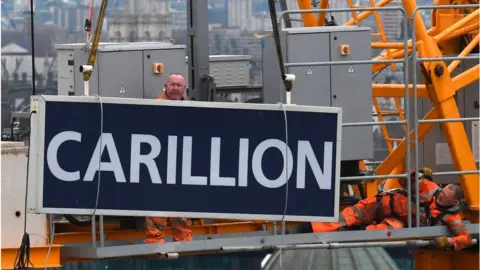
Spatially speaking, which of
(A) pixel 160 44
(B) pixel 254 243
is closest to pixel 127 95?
(A) pixel 160 44

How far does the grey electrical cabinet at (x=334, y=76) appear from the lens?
11539 millimetres

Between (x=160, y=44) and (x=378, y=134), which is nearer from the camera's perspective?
(x=160, y=44)

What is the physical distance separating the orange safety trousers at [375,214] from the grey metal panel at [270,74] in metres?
1.16

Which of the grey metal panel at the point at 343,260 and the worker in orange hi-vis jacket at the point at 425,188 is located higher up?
the worker in orange hi-vis jacket at the point at 425,188

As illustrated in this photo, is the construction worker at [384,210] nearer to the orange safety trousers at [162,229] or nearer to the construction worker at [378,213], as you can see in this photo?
the construction worker at [378,213]

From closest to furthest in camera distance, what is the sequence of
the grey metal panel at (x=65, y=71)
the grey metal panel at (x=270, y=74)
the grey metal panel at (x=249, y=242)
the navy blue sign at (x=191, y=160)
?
the navy blue sign at (x=191, y=160)
the grey metal panel at (x=249, y=242)
the grey metal panel at (x=270, y=74)
the grey metal panel at (x=65, y=71)

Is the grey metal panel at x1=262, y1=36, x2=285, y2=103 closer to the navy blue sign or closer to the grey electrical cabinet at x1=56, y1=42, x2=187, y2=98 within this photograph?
the grey electrical cabinet at x1=56, y1=42, x2=187, y2=98

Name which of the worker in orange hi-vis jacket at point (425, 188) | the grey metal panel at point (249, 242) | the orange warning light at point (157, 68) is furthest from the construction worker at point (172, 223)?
the worker in orange hi-vis jacket at point (425, 188)

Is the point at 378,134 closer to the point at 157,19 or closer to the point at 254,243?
the point at 157,19

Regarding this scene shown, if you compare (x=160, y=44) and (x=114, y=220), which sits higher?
(x=160, y=44)

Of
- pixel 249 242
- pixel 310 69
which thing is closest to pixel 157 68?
pixel 310 69

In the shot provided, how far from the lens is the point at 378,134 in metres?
46.2

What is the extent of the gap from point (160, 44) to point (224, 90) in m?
2.01

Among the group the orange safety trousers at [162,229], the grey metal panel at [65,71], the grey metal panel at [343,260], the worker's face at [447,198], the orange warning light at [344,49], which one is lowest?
the grey metal panel at [343,260]
